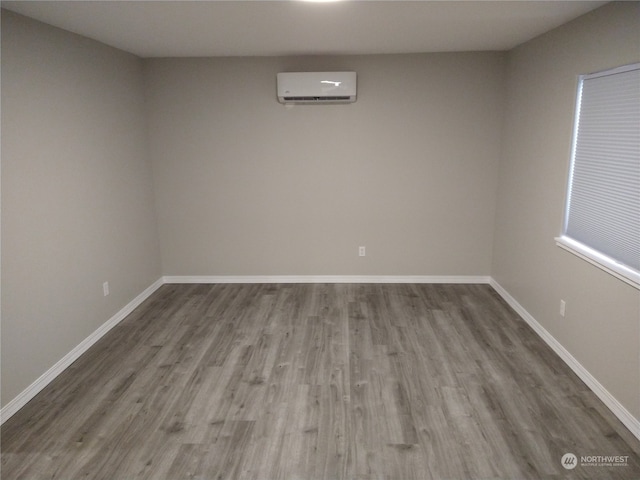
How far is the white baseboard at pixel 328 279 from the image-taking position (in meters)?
4.96

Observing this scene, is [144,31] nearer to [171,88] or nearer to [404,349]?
[171,88]

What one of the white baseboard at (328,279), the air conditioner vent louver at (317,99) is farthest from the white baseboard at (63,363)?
the air conditioner vent louver at (317,99)

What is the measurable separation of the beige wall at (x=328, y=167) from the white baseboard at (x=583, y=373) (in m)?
1.01

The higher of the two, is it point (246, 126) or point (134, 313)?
point (246, 126)

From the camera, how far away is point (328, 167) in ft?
Answer: 15.5

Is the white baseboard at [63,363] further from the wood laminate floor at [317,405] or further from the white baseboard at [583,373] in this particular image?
the white baseboard at [583,373]

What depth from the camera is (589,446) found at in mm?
2381

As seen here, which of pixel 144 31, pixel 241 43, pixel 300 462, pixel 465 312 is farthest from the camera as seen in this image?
pixel 465 312

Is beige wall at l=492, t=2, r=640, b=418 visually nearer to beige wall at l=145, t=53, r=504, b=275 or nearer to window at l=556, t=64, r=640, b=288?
window at l=556, t=64, r=640, b=288

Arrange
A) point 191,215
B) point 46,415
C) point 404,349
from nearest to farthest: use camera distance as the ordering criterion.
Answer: point 46,415 < point 404,349 < point 191,215

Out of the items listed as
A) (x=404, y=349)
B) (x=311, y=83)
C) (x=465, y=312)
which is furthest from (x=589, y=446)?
(x=311, y=83)

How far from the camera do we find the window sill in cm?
247

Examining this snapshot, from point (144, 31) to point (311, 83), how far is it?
1642 millimetres

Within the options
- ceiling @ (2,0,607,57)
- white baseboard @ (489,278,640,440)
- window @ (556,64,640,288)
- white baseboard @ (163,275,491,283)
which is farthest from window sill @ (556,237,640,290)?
white baseboard @ (163,275,491,283)
